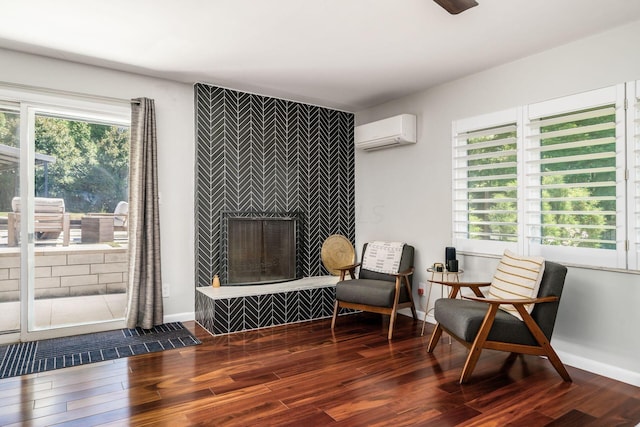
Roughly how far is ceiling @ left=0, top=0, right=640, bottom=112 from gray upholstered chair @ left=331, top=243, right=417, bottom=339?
198cm

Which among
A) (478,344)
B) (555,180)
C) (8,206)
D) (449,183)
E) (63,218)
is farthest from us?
(449,183)

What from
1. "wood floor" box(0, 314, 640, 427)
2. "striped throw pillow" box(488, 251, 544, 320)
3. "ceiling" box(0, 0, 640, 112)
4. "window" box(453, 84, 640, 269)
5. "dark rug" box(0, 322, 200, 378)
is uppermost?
"ceiling" box(0, 0, 640, 112)

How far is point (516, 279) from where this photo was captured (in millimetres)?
3051

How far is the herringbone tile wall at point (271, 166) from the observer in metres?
4.25

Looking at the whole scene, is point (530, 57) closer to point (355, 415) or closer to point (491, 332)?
point (491, 332)

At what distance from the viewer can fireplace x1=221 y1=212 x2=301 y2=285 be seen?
14.3 feet

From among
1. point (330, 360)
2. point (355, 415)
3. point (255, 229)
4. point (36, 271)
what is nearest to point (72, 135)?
point (36, 271)

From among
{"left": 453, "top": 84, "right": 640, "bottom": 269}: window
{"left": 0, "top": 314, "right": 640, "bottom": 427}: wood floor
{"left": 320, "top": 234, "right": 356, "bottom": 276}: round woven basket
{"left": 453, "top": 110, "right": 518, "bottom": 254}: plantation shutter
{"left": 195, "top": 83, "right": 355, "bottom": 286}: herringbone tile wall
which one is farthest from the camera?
{"left": 320, "top": 234, "right": 356, "bottom": 276}: round woven basket

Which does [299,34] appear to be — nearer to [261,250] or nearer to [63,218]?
[261,250]

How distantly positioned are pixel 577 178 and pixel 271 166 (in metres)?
3.04

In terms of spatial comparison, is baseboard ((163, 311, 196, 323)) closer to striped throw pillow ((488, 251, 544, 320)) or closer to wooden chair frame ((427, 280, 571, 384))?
wooden chair frame ((427, 280, 571, 384))

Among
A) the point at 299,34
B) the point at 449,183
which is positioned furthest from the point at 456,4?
the point at 449,183

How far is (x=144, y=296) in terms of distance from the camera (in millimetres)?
3916

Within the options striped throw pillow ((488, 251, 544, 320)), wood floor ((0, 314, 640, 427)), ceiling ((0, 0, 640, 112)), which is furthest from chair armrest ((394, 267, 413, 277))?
ceiling ((0, 0, 640, 112))
